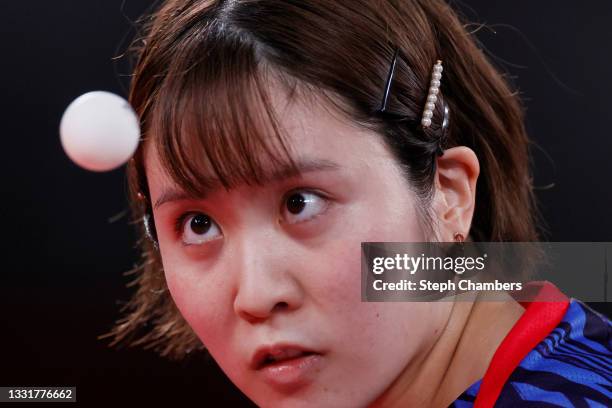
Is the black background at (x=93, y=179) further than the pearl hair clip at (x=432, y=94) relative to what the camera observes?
Yes

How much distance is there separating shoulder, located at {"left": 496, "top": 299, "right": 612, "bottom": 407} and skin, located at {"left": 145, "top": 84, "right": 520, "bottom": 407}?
53 mm

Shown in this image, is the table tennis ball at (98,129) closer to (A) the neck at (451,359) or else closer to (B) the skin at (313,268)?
(B) the skin at (313,268)

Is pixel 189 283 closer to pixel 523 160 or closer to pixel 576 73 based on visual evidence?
pixel 523 160

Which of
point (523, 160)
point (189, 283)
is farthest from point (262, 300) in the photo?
point (523, 160)

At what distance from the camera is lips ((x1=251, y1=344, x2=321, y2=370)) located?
25.7 inches

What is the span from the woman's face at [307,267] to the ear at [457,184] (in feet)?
0.14

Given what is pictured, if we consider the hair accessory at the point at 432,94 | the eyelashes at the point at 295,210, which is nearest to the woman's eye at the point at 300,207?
the eyelashes at the point at 295,210

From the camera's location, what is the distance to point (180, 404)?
46.7 inches

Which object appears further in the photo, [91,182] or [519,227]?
[91,182]

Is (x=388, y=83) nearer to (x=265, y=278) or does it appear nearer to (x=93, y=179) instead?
(x=265, y=278)

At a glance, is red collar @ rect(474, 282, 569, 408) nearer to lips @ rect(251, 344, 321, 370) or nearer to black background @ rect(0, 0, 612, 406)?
lips @ rect(251, 344, 321, 370)

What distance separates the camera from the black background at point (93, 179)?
116 centimetres

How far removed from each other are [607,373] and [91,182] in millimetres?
764

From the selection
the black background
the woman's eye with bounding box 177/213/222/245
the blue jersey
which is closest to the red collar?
the blue jersey
